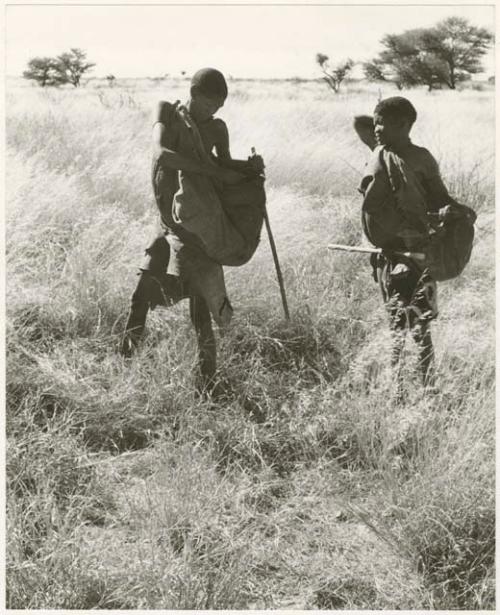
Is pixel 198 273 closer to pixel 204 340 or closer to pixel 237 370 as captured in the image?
pixel 204 340

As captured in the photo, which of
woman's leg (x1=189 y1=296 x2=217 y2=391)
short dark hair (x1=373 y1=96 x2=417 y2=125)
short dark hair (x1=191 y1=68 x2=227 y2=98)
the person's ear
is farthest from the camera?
woman's leg (x1=189 y1=296 x2=217 y2=391)

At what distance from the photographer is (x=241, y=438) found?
3.34 meters

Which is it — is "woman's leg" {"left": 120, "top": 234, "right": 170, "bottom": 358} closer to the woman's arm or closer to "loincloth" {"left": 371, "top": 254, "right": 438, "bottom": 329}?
the woman's arm

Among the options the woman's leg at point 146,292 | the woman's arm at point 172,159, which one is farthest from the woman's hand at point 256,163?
the woman's leg at point 146,292

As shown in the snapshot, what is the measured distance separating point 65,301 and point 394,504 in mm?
2263

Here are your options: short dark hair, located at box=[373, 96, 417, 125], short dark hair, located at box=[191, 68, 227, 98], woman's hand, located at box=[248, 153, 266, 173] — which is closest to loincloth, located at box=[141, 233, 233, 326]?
woman's hand, located at box=[248, 153, 266, 173]

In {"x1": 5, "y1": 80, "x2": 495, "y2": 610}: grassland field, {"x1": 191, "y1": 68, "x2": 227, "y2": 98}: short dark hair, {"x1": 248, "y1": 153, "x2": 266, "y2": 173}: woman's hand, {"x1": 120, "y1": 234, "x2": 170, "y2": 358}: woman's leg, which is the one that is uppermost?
{"x1": 191, "y1": 68, "x2": 227, "y2": 98}: short dark hair

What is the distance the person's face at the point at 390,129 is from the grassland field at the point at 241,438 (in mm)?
929

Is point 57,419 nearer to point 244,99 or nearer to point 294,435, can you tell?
point 294,435

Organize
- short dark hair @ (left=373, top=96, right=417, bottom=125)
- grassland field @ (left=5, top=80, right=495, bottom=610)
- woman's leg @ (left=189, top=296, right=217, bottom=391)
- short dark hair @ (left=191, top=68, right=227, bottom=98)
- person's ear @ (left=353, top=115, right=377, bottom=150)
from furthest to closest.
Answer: woman's leg @ (left=189, top=296, right=217, bottom=391) < person's ear @ (left=353, top=115, right=377, bottom=150) < short dark hair @ (left=191, top=68, right=227, bottom=98) < short dark hair @ (left=373, top=96, right=417, bottom=125) < grassland field @ (left=5, top=80, right=495, bottom=610)

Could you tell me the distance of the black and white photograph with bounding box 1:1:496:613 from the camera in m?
2.71

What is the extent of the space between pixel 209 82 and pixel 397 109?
33.3 inches

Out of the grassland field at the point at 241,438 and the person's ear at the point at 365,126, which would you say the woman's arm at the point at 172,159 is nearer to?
the person's ear at the point at 365,126

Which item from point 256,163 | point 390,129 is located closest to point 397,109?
point 390,129
